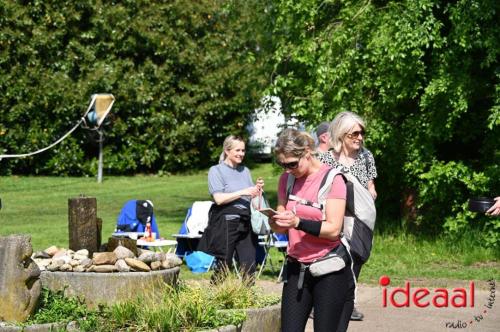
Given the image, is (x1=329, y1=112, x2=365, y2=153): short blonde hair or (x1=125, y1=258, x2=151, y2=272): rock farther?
(x1=125, y1=258, x2=151, y2=272): rock

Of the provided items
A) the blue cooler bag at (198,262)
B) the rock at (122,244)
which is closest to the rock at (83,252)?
the rock at (122,244)

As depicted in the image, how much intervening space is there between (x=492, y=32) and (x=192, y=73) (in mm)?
14870

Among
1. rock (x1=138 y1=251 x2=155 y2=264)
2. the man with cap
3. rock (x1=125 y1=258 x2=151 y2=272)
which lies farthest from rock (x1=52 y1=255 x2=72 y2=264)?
the man with cap

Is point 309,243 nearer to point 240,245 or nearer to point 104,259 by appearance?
point 104,259

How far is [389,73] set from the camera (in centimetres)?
1331

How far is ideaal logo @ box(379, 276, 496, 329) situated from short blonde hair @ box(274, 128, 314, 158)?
14.2 feet

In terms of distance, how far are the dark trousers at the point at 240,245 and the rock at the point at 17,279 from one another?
277cm

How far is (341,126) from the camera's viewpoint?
7.36 metres

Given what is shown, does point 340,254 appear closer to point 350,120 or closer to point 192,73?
point 350,120

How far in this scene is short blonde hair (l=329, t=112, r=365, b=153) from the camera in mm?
7293

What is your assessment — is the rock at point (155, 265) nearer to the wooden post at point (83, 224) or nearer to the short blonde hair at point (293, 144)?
the wooden post at point (83, 224)

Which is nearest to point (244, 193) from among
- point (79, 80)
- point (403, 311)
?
point (403, 311)

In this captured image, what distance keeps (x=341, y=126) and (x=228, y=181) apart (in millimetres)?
2609

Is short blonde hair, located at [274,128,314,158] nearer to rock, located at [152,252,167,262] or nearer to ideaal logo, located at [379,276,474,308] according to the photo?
rock, located at [152,252,167,262]
